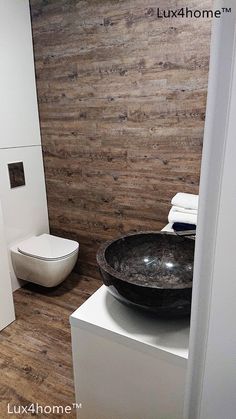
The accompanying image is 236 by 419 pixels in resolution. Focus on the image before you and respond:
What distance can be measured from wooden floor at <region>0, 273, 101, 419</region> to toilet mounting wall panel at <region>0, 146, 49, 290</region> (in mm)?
375

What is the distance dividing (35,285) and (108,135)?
1.53 metres

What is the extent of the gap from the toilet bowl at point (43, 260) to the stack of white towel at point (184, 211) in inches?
39.3

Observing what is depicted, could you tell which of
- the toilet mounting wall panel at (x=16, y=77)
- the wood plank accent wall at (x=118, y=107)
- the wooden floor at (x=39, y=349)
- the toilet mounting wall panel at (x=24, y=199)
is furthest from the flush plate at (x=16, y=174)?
the wooden floor at (x=39, y=349)

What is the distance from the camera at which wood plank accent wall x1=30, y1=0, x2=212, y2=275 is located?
1.83m

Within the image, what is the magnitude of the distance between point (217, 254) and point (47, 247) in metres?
2.06

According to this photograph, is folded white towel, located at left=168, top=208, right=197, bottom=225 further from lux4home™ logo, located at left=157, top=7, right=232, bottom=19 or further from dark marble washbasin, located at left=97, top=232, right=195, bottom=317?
lux4home™ logo, located at left=157, top=7, right=232, bottom=19

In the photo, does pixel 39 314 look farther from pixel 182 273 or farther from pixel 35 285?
pixel 182 273

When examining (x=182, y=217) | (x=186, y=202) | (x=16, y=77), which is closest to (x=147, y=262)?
(x=182, y=217)

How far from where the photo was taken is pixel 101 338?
3.18 feet

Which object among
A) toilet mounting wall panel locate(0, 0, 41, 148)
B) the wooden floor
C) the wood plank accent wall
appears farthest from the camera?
toilet mounting wall panel locate(0, 0, 41, 148)

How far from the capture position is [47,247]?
2359 millimetres

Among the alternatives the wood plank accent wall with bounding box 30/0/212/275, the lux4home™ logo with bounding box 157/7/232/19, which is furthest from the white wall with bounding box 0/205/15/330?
the lux4home™ logo with bounding box 157/7/232/19

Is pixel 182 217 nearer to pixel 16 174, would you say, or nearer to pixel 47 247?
pixel 47 247

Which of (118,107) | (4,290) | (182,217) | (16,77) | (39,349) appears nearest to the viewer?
(182,217)
